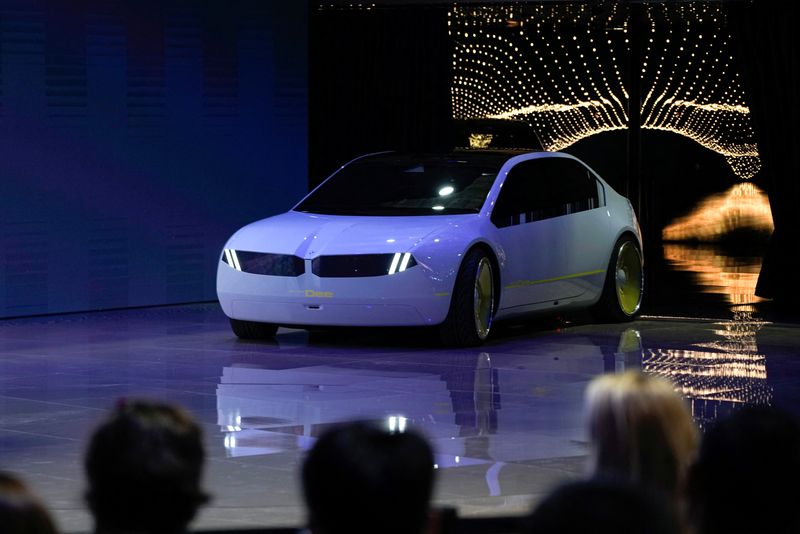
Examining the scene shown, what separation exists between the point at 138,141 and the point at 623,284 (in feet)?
15.8

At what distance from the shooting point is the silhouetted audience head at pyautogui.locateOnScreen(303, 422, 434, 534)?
2576 mm

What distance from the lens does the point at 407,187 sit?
13289mm

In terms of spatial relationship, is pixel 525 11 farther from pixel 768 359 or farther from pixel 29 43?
pixel 768 359

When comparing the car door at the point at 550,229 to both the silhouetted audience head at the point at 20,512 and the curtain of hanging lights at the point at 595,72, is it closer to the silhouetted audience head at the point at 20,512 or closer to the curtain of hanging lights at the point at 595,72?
the curtain of hanging lights at the point at 595,72

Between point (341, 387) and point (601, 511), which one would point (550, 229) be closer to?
point (341, 387)

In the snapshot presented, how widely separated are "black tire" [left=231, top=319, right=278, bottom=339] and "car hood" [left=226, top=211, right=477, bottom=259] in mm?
647

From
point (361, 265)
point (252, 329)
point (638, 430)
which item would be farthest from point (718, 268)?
point (638, 430)

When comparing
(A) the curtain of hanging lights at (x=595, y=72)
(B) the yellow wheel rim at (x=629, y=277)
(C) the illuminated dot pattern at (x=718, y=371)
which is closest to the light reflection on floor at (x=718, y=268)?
(A) the curtain of hanging lights at (x=595, y=72)

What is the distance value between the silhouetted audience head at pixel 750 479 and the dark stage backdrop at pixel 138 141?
12308mm

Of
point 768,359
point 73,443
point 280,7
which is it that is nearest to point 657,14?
point 280,7

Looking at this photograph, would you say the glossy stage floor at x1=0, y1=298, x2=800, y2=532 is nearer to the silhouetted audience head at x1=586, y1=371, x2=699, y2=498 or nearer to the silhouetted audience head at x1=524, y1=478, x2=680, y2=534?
the silhouetted audience head at x1=586, y1=371, x2=699, y2=498

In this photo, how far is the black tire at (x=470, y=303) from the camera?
12.2 meters

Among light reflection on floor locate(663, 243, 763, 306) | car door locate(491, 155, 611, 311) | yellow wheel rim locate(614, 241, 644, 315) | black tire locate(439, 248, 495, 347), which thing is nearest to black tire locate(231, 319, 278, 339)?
black tire locate(439, 248, 495, 347)

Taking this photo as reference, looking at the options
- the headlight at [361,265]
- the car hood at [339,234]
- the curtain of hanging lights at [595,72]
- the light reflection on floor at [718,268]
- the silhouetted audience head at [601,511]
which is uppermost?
the curtain of hanging lights at [595,72]
